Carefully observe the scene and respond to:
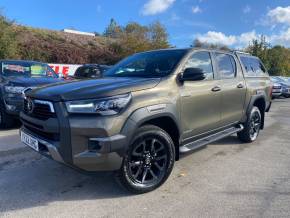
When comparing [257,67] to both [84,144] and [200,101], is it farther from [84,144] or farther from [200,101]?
[84,144]

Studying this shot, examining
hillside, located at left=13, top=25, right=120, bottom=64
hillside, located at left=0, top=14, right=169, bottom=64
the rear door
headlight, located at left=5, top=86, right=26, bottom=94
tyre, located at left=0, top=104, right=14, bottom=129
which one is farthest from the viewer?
hillside, located at left=13, top=25, right=120, bottom=64

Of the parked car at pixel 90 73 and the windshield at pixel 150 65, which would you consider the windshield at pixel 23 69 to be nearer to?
the parked car at pixel 90 73

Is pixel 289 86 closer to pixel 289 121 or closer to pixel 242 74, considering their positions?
pixel 289 121

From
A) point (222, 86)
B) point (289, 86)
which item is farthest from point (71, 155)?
point (289, 86)

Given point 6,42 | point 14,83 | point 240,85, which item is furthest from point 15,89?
point 6,42

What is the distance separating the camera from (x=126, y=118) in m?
3.61

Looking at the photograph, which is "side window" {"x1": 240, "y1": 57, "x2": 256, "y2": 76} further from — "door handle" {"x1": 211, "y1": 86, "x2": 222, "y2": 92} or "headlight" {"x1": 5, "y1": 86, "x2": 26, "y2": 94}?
"headlight" {"x1": 5, "y1": 86, "x2": 26, "y2": 94}

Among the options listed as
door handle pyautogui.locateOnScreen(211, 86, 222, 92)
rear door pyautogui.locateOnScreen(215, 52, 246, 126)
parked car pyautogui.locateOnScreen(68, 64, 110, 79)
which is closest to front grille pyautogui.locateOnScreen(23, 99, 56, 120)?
parked car pyautogui.locateOnScreen(68, 64, 110, 79)

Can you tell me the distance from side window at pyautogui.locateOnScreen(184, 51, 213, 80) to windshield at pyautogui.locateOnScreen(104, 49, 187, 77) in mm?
165

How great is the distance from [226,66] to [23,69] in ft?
16.9

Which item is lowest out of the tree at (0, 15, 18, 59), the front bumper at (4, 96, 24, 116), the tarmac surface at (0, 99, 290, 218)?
the tarmac surface at (0, 99, 290, 218)

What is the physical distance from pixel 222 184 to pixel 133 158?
134cm

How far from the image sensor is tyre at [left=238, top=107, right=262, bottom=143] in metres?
6.55

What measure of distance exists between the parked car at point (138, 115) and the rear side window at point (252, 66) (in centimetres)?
100
